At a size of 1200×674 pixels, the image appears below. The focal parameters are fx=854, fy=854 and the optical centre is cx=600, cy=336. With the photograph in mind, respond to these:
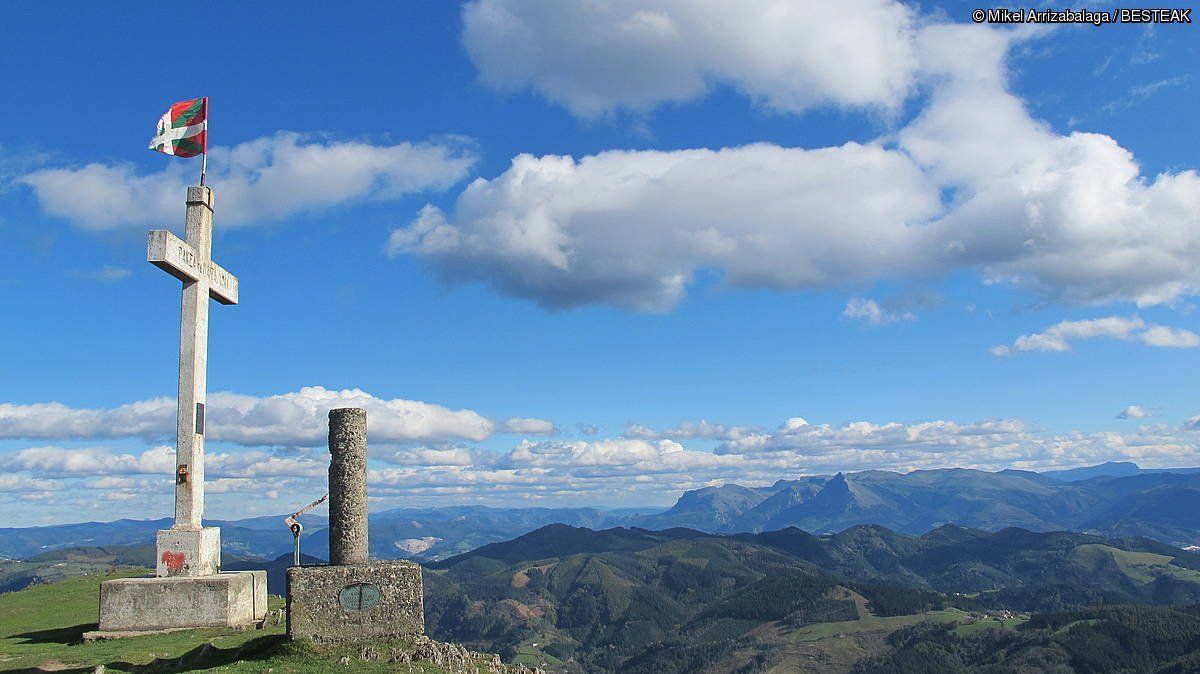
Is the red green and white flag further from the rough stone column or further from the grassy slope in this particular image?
the grassy slope

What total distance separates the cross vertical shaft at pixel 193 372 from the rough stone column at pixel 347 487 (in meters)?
10.7

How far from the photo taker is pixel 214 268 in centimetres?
4047

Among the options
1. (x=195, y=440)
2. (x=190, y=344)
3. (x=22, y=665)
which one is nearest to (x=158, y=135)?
(x=190, y=344)

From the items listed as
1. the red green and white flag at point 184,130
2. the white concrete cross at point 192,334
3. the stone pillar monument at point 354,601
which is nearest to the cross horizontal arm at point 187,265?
the white concrete cross at point 192,334

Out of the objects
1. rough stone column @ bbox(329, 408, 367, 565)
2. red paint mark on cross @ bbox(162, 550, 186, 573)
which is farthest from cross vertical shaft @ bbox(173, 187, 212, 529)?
rough stone column @ bbox(329, 408, 367, 565)

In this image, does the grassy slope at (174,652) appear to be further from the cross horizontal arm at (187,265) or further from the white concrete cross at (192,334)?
the cross horizontal arm at (187,265)

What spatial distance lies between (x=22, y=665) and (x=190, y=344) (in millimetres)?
14114

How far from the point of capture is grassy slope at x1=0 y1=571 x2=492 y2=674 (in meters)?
26.8

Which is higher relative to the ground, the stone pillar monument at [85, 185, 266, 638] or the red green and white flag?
the red green and white flag

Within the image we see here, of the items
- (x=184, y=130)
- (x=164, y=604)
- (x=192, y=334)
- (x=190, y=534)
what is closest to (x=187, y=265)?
(x=192, y=334)

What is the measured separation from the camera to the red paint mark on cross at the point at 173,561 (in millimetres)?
36156

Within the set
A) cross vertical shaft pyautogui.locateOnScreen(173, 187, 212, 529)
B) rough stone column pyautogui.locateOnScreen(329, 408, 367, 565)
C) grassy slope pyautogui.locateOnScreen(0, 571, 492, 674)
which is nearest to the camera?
grassy slope pyautogui.locateOnScreen(0, 571, 492, 674)

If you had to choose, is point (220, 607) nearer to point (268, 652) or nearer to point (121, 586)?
point (121, 586)

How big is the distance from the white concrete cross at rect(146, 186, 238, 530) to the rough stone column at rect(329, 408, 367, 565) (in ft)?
35.2
